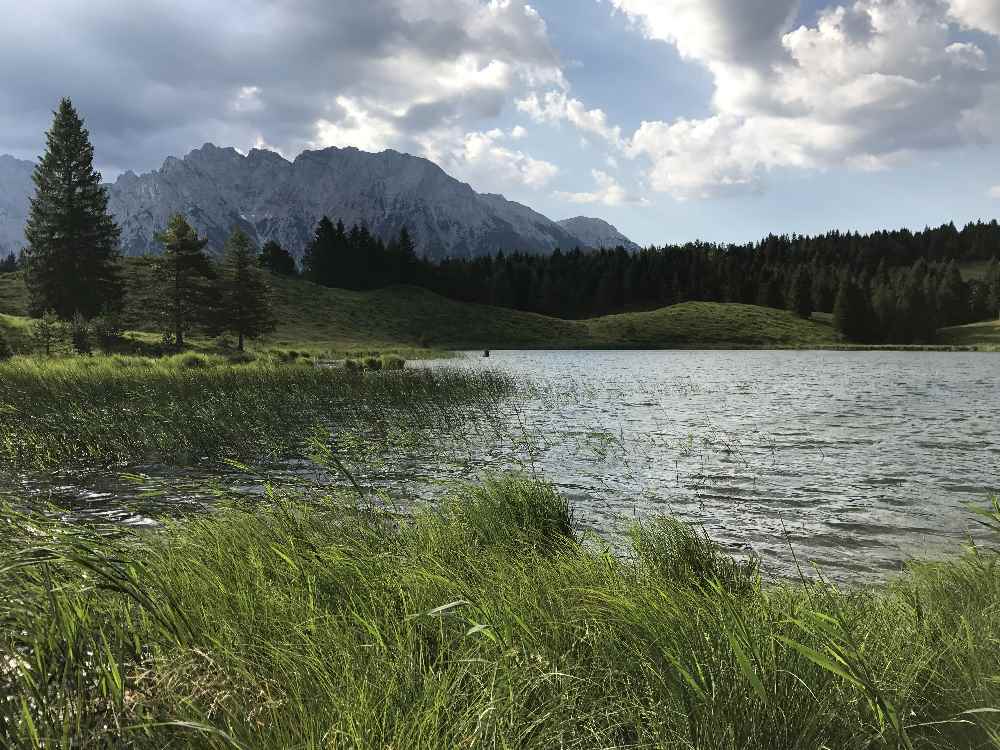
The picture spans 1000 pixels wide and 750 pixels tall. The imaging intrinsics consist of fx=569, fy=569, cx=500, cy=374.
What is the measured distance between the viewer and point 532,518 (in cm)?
736

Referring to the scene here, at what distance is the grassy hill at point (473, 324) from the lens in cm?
7894

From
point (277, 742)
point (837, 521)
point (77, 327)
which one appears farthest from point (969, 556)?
point (77, 327)

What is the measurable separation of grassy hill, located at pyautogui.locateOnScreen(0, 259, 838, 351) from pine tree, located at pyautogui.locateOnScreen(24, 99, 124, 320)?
16338mm

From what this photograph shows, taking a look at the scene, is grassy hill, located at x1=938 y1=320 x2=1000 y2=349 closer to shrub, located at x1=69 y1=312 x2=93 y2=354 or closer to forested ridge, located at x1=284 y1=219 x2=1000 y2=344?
forested ridge, located at x1=284 y1=219 x2=1000 y2=344

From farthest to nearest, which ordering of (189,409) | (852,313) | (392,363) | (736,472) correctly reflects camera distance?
(852,313) < (392,363) < (189,409) < (736,472)

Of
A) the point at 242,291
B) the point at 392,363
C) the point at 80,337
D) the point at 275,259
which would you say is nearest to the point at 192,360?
the point at 80,337

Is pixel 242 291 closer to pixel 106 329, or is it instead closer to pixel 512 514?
pixel 106 329

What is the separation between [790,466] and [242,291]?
56.3m

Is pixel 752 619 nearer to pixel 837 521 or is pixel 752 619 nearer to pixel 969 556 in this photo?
pixel 969 556

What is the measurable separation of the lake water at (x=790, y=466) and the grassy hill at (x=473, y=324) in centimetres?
5344

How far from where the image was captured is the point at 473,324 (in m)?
101

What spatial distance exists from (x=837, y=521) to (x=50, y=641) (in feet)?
34.2

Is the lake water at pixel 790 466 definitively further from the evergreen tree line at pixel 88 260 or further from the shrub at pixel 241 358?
the evergreen tree line at pixel 88 260

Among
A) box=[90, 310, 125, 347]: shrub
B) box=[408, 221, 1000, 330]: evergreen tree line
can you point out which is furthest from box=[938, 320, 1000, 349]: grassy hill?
box=[90, 310, 125, 347]: shrub
